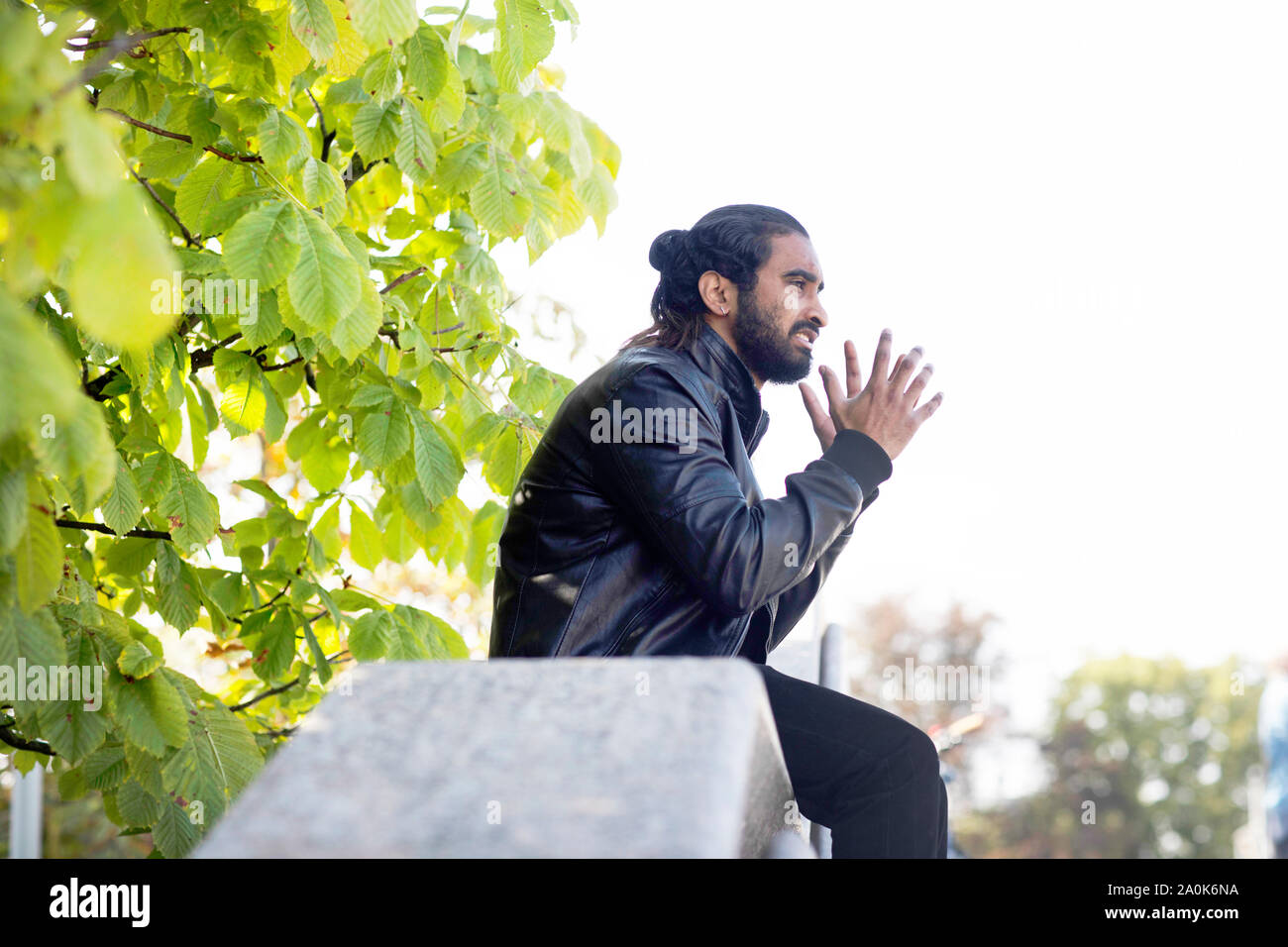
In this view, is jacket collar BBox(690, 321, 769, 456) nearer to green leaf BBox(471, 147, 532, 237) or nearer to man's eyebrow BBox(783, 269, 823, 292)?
man's eyebrow BBox(783, 269, 823, 292)

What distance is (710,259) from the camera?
3.97m

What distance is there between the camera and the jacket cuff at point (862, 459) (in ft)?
10.5

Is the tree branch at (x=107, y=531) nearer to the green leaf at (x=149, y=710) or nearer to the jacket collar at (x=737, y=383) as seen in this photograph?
the green leaf at (x=149, y=710)

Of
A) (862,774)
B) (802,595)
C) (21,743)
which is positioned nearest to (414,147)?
(802,595)

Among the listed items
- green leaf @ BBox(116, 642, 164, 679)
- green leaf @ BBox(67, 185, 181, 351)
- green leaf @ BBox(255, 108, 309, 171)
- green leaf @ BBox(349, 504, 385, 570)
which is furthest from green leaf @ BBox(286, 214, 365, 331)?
green leaf @ BBox(67, 185, 181, 351)

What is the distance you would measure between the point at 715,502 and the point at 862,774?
724 millimetres

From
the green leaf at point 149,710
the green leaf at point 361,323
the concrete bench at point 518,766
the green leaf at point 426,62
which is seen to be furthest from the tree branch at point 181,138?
the concrete bench at point 518,766

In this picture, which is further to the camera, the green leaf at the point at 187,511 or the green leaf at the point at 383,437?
the green leaf at the point at 383,437

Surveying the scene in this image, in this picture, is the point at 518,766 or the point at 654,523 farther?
the point at 654,523

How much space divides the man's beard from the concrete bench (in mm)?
1779

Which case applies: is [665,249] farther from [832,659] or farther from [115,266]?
[115,266]

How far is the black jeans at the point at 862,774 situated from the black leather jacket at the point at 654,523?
0.26 m

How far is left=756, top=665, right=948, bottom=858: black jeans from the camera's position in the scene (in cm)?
296

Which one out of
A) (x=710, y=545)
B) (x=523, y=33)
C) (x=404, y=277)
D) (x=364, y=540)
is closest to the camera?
(x=710, y=545)
